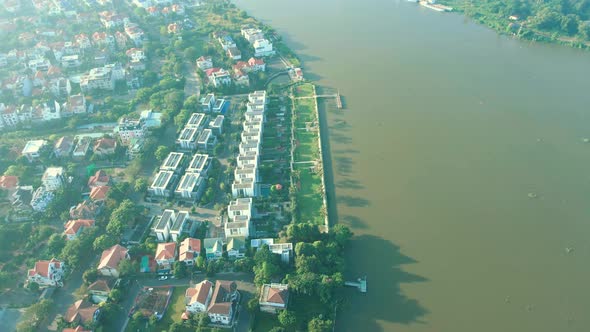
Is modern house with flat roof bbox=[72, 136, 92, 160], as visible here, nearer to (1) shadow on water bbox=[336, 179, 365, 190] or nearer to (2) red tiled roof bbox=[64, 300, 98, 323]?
(2) red tiled roof bbox=[64, 300, 98, 323]

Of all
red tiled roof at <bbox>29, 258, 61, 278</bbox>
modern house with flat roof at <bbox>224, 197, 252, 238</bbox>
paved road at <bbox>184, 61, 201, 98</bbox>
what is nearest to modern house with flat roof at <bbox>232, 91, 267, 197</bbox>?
modern house with flat roof at <bbox>224, 197, 252, 238</bbox>

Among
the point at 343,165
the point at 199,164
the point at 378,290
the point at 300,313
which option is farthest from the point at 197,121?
the point at 378,290

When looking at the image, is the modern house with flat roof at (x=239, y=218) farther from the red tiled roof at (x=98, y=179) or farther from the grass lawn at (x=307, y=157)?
the red tiled roof at (x=98, y=179)

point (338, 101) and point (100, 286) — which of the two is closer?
point (100, 286)

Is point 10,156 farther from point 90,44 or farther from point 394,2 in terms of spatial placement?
point 394,2

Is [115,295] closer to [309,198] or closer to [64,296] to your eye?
[64,296]

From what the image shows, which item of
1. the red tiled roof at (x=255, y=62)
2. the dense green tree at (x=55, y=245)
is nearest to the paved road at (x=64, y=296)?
the dense green tree at (x=55, y=245)

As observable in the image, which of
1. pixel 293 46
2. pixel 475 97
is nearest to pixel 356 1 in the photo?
pixel 293 46
